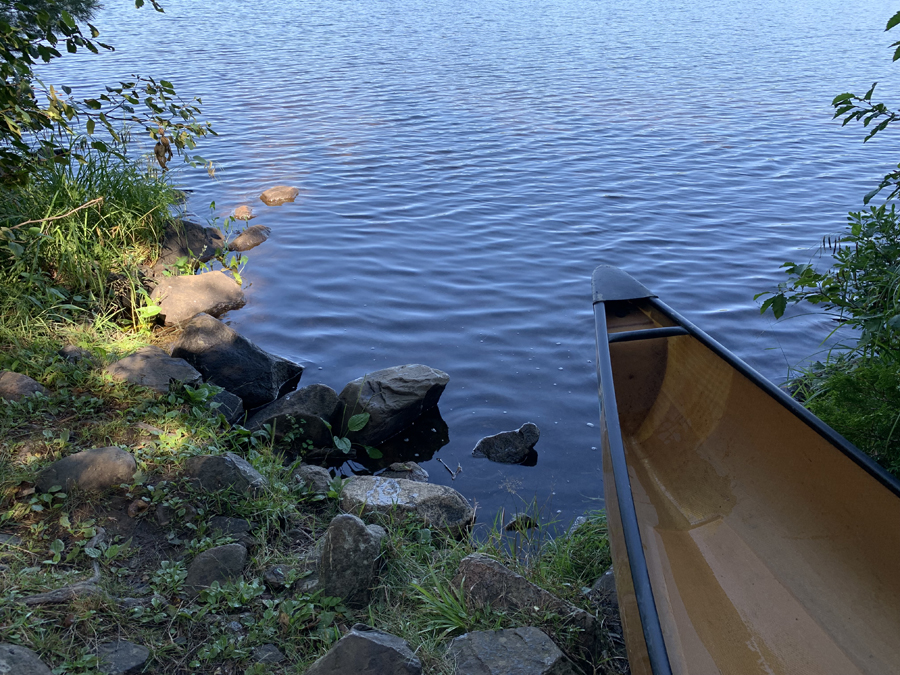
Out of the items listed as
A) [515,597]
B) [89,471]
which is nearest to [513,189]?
[89,471]

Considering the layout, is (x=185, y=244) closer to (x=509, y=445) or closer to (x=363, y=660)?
(x=509, y=445)

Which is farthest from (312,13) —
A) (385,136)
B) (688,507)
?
(688,507)

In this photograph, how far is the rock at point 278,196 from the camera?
29.5 feet

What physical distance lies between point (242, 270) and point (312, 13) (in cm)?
2248

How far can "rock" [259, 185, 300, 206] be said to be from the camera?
899 cm

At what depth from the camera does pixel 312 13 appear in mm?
26266

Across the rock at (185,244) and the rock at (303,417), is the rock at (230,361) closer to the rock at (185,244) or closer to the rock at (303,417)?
the rock at (303,417)

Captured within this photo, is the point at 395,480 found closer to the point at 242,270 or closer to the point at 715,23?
the point at 242,270

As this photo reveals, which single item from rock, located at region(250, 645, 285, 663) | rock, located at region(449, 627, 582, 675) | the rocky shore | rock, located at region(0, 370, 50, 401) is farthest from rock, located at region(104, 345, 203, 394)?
rock, located at region(449, 627, 582, 675)

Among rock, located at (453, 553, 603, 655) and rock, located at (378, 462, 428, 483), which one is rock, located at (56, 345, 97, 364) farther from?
rock, located at (453, 553, 603, 655)

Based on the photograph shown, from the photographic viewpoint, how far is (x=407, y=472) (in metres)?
4.35

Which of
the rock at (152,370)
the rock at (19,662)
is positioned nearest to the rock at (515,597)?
the rock at (19,662)

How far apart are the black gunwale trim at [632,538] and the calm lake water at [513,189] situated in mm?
1165

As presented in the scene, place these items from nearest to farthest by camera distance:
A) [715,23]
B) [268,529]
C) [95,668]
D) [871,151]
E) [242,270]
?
[95,668], [268,529], [242,270], [871,151], [715,23]
